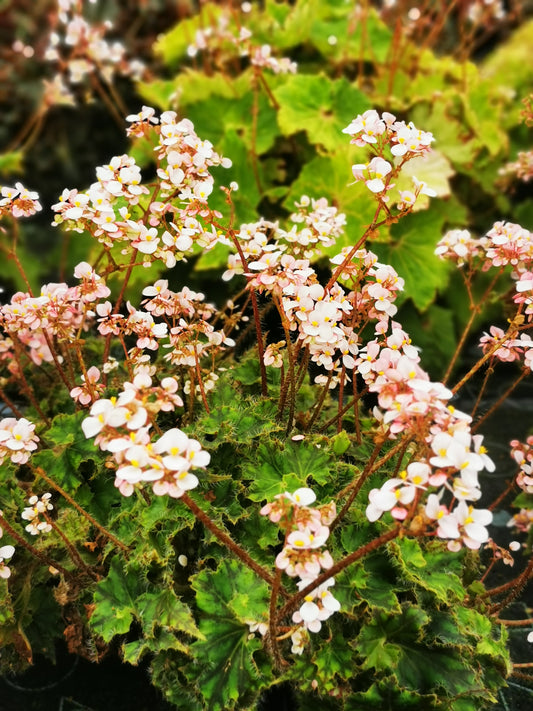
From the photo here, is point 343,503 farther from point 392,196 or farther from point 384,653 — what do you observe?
point 392,196

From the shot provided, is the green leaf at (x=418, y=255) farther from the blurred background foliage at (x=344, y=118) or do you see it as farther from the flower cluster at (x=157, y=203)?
the flower cluster at (x=157, y=203)

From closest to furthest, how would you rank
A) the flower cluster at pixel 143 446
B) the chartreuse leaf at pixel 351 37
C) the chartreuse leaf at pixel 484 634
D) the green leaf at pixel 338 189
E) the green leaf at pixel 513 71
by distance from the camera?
the flower cluster at pixel 143 446 → the chartreuse leaf at pixel 484 634 → the green leaf at pixel 338 189 → the chartreuse leaf at pixel 351 37 → the green leaf at pixel 513 71

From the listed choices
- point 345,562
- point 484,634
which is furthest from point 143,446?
point 484,634

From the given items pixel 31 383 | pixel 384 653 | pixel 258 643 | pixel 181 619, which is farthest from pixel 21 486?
pixel 384 653

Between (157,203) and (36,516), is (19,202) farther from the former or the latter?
(36,516)

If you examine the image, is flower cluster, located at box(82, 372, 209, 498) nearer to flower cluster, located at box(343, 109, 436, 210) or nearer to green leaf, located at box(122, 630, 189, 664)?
green leaf, located at box(122, 630, 189, 664)

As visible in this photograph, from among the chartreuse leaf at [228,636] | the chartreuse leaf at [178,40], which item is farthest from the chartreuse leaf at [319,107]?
the chartreuse leaf at [228,636]
